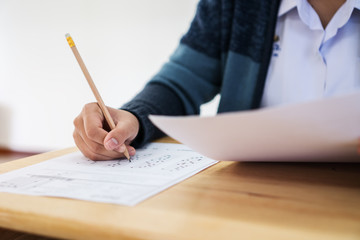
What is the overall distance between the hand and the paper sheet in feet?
0.05

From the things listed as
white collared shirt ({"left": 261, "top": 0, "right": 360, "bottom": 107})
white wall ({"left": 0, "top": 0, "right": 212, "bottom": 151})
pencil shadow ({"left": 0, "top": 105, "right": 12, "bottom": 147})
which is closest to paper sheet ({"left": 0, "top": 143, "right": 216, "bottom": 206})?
white collared shirt ({"left": 261, "top": 0, "right": 360, "bottom": 107})

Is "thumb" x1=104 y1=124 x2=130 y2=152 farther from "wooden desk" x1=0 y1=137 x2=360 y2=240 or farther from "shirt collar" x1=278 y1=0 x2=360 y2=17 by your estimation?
"shirt collar" x1=278 y1=0 x2=360 y2=17

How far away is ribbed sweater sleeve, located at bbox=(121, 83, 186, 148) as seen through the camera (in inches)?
22.2

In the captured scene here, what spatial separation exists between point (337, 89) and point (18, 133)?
2.73 m

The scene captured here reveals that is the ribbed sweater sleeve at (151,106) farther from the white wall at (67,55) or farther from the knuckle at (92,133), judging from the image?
the white wall at (67,55)

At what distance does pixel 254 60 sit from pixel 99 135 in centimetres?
40

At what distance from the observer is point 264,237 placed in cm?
21

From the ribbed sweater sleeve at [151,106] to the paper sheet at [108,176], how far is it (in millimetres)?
55

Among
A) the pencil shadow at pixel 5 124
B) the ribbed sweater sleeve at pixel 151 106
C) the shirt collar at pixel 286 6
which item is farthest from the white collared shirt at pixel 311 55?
the pencil shadow at pixel 5 124

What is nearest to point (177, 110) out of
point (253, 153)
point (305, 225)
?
point (253, 153)

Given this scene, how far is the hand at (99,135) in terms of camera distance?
464mm

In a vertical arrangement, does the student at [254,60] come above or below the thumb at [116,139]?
above

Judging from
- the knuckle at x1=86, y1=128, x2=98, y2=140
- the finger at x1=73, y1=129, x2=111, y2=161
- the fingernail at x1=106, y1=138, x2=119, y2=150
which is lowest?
the finger at x1=73, y1=129, x2=111, y2=161

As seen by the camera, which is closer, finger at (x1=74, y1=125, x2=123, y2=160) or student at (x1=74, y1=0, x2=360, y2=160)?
finger at (x1=74, y1=125, x2=123, y2=160)
